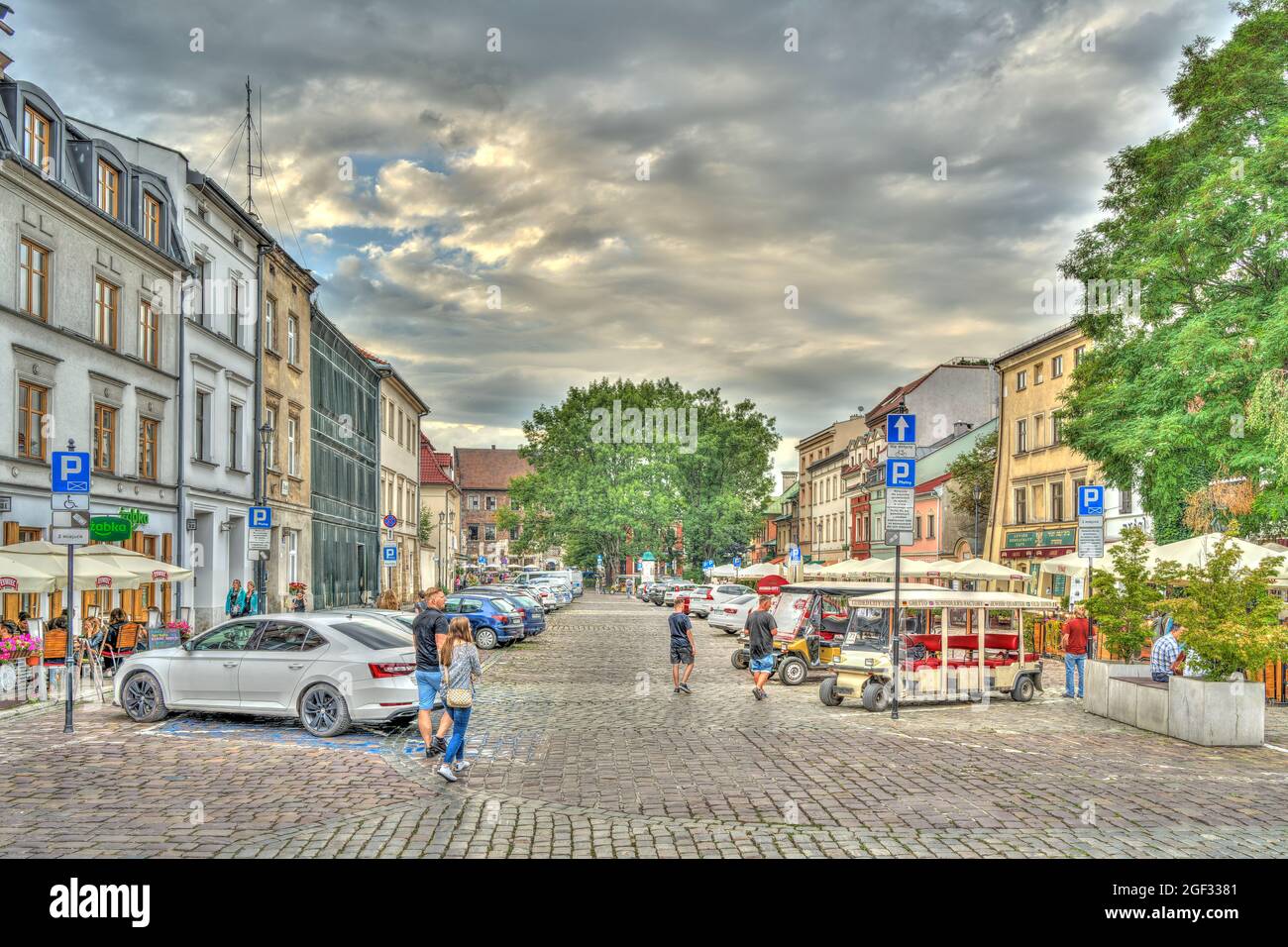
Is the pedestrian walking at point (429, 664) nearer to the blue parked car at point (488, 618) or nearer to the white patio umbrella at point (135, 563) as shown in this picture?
the white patio umbrella at point (135, 563)

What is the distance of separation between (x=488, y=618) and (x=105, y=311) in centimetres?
1216

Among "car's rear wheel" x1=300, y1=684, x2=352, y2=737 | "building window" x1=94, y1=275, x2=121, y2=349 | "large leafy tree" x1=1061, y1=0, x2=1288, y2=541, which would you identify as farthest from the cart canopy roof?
"building window" x1=94, y1=275, x2=121, y2=349

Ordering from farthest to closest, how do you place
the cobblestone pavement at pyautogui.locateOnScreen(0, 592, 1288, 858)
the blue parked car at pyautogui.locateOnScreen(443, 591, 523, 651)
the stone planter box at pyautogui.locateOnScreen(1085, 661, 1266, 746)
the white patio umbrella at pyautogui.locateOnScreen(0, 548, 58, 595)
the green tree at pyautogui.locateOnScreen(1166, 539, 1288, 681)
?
the blue parked car at pyautogui.locateOnScreen(443, 591, 523, 651) < the white patio umbrella at pyautogui.locateOnScreen(0, 548, 58, 595) < the green tree at pyautogui.locateOnScreen(1166, 539, 1288, 681) < the stone planter box at pyautogui.locateOnScreen(1085, 661, 1266, 746) < the cobblestone pavement at pyautogui.locateOnScreen(0, 592, 1288, 858)

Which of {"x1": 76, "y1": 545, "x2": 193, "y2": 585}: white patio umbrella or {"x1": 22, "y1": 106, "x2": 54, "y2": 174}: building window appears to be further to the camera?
{"x1": 22, "y1": 106, "x2": 54, "y2": 174}: building window

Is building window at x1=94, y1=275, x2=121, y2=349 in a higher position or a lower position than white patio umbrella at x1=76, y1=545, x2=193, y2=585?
higher

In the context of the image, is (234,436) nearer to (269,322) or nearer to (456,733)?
(269,322)

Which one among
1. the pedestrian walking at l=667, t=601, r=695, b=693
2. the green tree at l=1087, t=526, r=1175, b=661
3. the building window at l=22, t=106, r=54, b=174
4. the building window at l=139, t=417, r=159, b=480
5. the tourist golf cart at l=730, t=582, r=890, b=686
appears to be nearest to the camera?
the green tree at l=1087, t=526, r=1175, b=661

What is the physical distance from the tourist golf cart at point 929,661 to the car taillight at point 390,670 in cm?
710

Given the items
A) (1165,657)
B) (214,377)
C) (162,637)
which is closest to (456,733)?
(1165,657)

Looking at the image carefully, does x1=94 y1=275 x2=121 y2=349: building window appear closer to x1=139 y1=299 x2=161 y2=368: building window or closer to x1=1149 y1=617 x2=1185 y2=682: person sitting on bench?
x1=139 y1=299 x2=161 y2=368: building window

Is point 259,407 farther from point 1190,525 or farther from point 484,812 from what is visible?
point 484,812

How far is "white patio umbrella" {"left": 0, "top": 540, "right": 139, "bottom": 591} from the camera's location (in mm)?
18766

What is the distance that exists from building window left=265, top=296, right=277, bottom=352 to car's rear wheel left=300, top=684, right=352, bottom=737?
81.9 ft

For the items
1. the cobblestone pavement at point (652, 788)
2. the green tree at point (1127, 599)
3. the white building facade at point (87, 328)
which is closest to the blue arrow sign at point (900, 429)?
the green tree at point (1127, 599)
